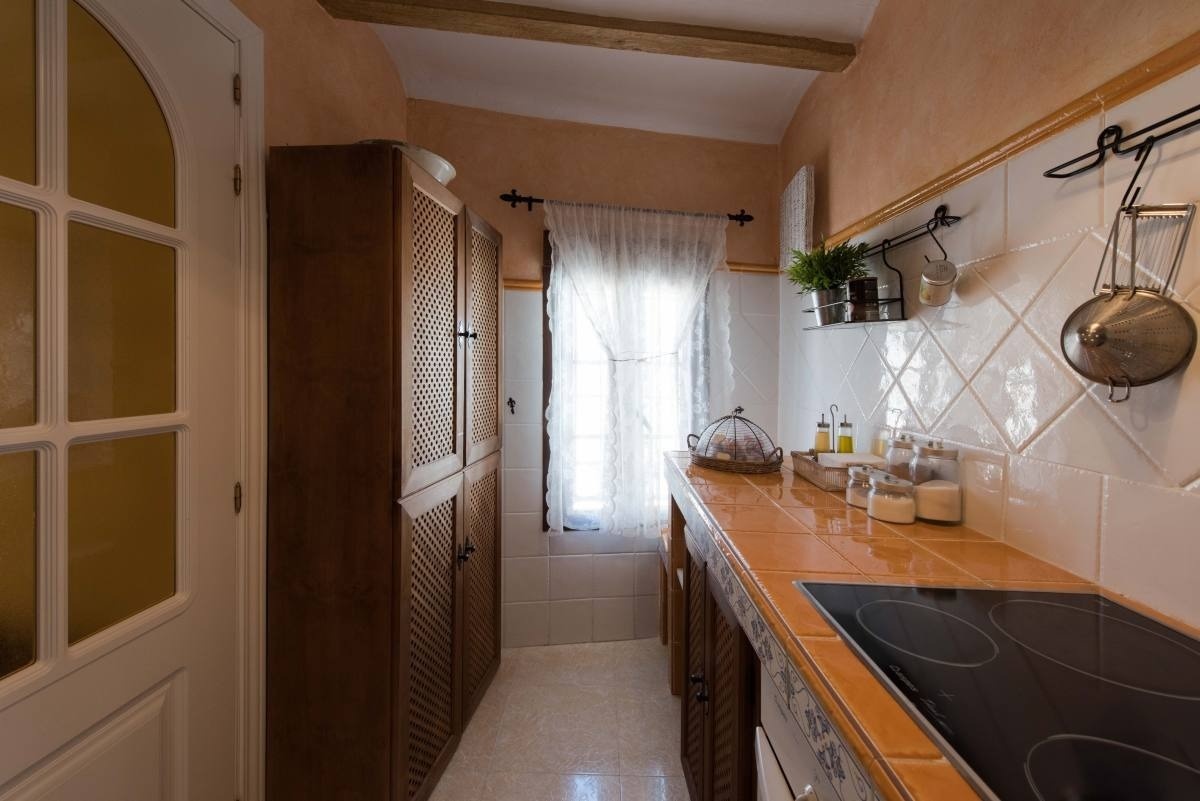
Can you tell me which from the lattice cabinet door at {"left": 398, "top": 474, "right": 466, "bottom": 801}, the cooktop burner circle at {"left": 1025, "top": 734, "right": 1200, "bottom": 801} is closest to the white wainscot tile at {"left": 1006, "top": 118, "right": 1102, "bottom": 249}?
the cooktop burner circle at {"left": 1025, "top": 734, "right": 1200, "bottom": 801}

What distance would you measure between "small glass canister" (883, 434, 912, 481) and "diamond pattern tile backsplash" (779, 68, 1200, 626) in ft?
0.24

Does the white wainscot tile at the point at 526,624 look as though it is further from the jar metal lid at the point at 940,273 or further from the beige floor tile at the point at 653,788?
the jar metal lid at the point at 940,273

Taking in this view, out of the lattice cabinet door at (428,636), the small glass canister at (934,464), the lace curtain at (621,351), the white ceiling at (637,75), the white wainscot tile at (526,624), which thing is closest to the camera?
the small glass canister at (934,464)

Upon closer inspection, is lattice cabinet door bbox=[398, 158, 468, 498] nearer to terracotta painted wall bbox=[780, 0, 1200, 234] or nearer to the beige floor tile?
the beige floor tile

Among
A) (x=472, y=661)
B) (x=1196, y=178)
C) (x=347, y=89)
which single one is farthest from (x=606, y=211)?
→ (x=472, y=661)

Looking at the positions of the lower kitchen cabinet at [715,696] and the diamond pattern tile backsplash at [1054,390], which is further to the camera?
the lower kitchen cabinet at [715,696]

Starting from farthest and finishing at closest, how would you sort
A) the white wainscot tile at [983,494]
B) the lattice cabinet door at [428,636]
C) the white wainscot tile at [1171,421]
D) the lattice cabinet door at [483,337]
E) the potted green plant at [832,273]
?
the lattice cabinet door at [483,337] < the potted green plant at [832,273] < the lattice cabinet door at [428,636] < the white wainscot tile at [983,494] < the white wainscot tile at [1171,421]

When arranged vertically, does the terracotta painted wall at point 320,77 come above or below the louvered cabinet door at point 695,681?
above

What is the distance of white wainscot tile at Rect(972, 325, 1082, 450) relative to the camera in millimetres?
871

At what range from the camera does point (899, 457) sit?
3.97ft

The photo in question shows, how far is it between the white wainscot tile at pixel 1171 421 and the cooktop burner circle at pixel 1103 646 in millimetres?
236

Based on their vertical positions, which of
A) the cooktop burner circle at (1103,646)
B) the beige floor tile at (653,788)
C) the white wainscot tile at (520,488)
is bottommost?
the beige floor tile at (653,788)

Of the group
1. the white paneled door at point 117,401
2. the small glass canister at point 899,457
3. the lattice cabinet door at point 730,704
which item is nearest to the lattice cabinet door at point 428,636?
the white paneled door at point 117,401

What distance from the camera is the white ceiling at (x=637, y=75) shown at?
1.52 metres
